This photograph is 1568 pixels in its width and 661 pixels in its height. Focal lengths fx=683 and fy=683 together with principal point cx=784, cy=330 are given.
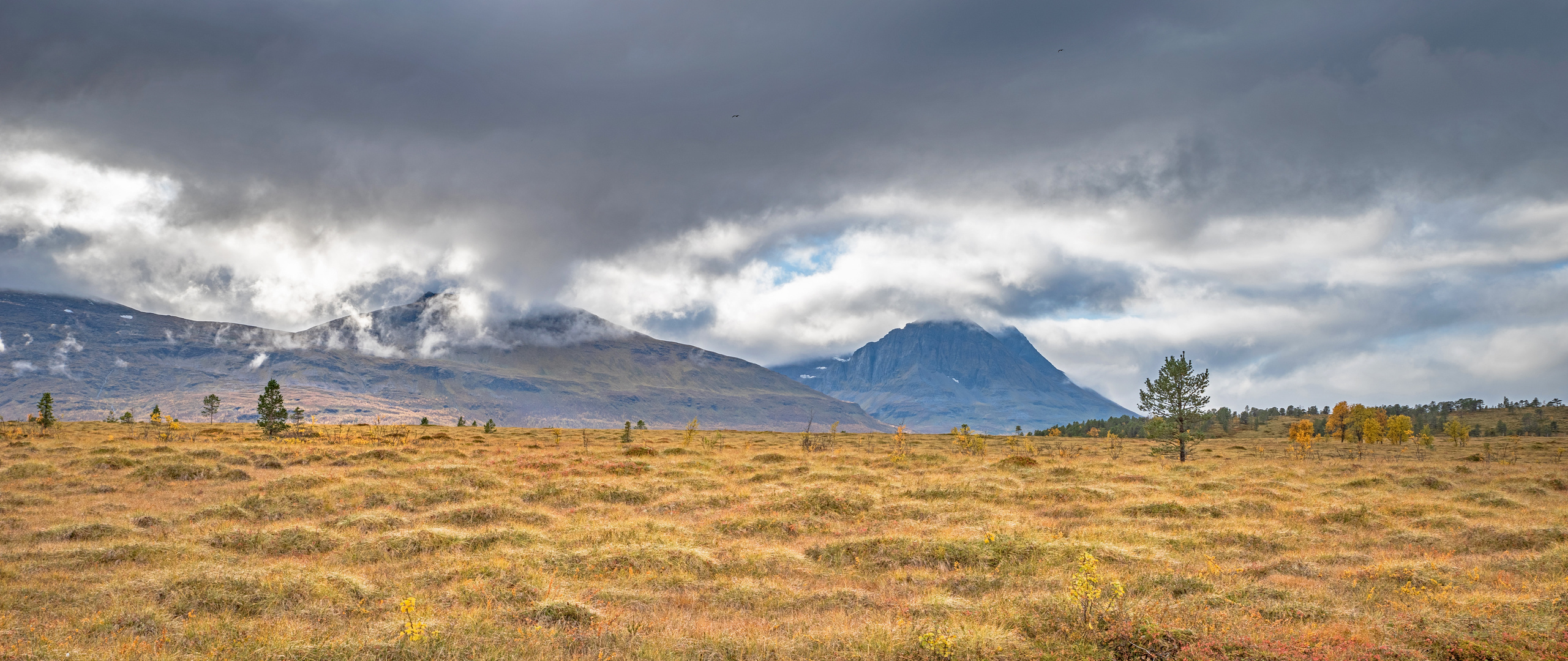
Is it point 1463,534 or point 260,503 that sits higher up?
point 1463,534

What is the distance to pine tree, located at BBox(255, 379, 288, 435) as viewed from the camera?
5506cm

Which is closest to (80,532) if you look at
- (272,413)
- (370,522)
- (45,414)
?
(370,522)

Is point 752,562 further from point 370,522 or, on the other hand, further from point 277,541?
point 277,541

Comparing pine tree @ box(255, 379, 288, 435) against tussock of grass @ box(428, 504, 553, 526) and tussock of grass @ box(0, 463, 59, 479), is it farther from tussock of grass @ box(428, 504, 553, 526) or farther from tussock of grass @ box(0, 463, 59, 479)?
tussock of grass @ box(428, 504, 553, 526)

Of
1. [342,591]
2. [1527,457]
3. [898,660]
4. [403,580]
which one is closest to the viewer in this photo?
[898,660]

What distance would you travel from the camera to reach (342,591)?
16047 millimetres

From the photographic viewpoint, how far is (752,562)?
20.0m

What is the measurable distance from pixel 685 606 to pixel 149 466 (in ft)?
111

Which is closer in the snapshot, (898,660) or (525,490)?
(898,660)

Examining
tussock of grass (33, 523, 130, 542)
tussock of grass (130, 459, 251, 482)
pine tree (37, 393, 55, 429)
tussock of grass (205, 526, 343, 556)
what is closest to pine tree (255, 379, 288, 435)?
pine tree (37, 393, 55, 429)

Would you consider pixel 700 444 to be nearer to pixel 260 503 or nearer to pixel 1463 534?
pixel 260 503

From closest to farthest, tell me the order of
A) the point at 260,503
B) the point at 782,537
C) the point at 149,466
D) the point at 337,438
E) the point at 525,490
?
the point at 782,537, the point at 260,503, the point at 525,490, the point at 149,466, the point at 337,438

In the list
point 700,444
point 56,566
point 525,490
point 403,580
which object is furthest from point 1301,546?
point 700,444

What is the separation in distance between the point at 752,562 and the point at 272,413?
54.6m
